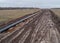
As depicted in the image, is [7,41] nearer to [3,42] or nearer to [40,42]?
[3,42]

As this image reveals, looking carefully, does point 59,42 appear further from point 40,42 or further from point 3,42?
point 3,42

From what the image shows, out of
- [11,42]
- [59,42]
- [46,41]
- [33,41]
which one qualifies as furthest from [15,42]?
[59,42]

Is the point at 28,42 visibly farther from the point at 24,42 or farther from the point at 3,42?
the point at 3,42

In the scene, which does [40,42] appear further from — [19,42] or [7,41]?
[7,41]

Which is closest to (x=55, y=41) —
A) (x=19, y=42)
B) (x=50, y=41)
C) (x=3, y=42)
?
(x=50, y=41)

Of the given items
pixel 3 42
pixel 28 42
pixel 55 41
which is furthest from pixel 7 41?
pixel 55 41

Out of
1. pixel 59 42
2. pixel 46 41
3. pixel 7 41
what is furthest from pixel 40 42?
pixel 7 41
